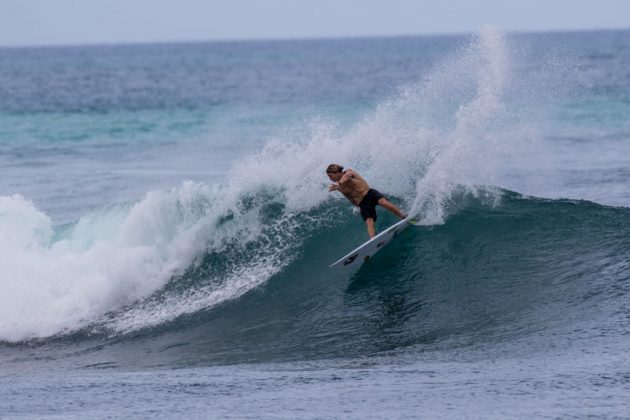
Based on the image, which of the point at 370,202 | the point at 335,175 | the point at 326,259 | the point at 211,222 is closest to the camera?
the point at 335,175

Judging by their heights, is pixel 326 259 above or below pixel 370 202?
below

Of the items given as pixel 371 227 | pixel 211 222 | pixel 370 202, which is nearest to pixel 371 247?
pixel 371 227

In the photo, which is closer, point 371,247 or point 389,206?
point 389,206

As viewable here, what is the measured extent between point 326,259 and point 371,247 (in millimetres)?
968

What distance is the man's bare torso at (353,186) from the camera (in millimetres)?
13031

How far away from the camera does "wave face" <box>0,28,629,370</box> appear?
1174 centimetres

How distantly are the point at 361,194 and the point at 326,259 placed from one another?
1300 mm

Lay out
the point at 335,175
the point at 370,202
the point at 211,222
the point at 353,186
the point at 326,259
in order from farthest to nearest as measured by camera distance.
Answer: the point at 211,222 → the point at 326,259 → the point at 370,202 → the point at 353,186 → the point at 335,175

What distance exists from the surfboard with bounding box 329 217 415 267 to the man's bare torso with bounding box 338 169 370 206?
0.56 m

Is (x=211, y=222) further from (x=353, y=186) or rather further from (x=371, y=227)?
(x=371, y=227)

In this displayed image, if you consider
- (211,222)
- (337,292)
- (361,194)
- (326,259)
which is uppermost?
(361,194)

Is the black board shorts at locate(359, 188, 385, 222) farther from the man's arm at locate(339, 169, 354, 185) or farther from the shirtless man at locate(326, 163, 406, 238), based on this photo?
the man's arm at locate(339, 169, 354, 185)

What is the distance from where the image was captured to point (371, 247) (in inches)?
526

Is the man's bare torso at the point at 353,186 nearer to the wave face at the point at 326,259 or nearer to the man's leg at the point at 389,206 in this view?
the man's leg at the point at 389,206
